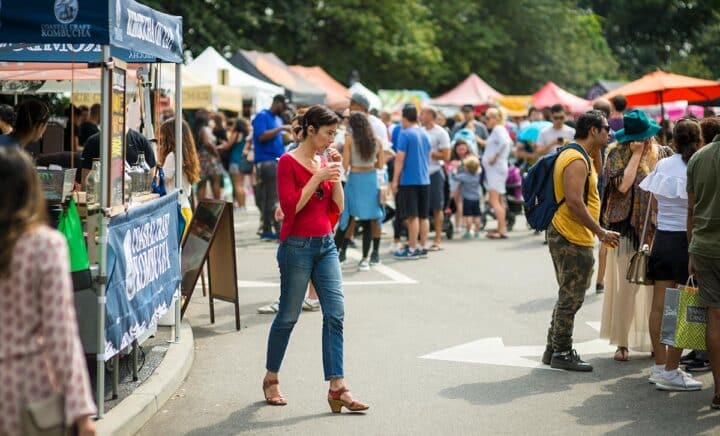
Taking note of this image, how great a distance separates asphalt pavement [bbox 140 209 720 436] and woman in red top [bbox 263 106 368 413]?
329mm

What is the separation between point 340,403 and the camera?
6.72 metres

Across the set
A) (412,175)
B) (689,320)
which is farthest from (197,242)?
(412,175)

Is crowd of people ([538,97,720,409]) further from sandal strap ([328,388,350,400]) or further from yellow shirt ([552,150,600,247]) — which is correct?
sandal strap ([328,388,350,400])

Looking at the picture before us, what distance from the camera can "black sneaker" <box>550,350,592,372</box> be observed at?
7.97 meters

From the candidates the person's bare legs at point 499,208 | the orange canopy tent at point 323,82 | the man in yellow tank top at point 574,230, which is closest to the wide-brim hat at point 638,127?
the man in yellow tank top at point 574,230

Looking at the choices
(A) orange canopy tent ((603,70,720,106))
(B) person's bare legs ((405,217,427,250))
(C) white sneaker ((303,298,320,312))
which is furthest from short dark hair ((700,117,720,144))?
(A) orange canopy tent ((603,70,720,106))

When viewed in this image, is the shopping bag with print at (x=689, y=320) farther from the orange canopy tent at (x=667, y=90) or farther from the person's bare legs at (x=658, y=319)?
the orange canopy tent at (x=667, y=90)

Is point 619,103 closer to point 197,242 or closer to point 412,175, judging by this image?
point 412,175

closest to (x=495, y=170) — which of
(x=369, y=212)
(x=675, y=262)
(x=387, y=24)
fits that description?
(x=369, y=212)

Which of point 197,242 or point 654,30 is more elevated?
point 654,30

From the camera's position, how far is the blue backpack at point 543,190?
308 inches

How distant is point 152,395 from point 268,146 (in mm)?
9671

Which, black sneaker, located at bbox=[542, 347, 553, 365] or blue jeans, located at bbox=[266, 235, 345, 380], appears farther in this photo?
black sneaker, located at bbox=[542, 347, 553, 365]

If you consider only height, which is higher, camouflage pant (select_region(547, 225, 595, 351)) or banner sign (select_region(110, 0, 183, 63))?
banner sign (select_region(110, 0, 183, 63))
